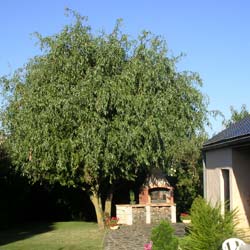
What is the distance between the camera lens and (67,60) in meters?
19.1

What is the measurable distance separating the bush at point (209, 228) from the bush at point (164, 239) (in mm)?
271

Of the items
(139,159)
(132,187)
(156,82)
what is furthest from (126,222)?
(156,82)

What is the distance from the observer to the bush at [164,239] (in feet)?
31.0

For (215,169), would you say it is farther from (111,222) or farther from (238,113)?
(238,113)

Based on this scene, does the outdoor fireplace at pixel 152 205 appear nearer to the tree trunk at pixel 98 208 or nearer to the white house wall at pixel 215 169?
the tree trunk at pixel 98 208

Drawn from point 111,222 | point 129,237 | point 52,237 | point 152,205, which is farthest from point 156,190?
point 52,237

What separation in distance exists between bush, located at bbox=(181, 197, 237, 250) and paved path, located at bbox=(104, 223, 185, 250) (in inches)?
224

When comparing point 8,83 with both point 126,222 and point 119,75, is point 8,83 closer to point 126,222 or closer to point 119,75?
point 119,75

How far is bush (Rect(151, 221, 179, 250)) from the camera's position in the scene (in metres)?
9.45

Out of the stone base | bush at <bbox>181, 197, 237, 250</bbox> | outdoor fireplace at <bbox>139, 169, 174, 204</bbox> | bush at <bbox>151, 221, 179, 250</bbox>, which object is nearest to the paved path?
the stone base

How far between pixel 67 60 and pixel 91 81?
1.40m

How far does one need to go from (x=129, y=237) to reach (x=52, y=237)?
129 inches

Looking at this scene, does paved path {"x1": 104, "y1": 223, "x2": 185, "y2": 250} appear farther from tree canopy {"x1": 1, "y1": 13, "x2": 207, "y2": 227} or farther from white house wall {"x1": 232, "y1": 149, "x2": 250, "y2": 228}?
white house wall {"x1": 232, "y1": 149, "x2": 250, "y2": 228}

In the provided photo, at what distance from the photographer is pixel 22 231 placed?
21.9m
